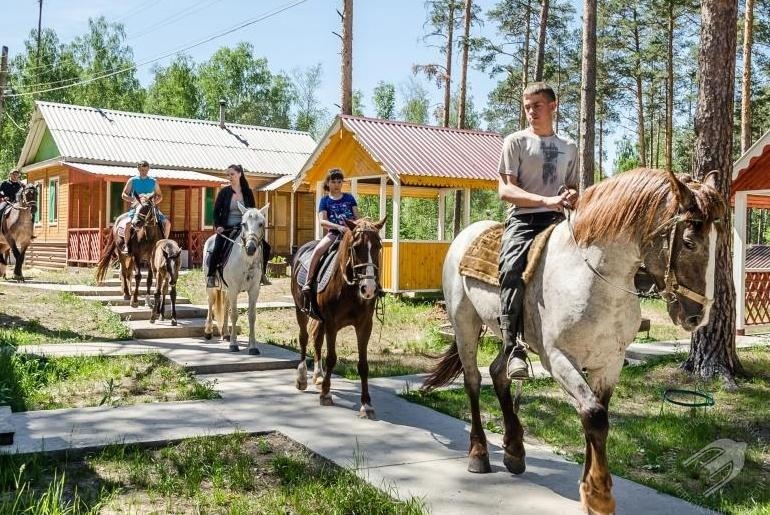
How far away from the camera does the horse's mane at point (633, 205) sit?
339cm

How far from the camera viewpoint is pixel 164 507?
13.6 ft

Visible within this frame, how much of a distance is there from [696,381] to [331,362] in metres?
4.39

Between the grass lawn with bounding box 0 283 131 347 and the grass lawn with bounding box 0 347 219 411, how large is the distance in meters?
0.99

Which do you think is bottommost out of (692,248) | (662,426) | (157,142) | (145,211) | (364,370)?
(662,426)

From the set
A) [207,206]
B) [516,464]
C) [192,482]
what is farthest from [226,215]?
[207,206]

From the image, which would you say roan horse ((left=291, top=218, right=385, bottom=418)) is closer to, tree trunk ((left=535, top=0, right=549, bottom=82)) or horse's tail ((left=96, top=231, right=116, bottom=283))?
horse's tail ((left=96, top=231, right=116, bottom=283))

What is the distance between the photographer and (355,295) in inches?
261

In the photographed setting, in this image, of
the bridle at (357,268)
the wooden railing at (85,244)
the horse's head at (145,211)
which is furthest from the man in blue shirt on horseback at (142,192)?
the wooden railing at (85,244)

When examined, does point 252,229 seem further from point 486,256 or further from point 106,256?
point 106,256

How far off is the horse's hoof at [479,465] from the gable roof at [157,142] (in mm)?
21528

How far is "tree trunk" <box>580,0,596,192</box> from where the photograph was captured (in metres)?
12.7

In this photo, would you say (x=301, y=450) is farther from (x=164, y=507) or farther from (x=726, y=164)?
(x=726, y=164)

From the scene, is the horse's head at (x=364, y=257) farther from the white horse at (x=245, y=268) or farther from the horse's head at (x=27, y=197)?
the horse's head at (x=27, y=197)

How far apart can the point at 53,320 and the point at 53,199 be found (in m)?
16.8
